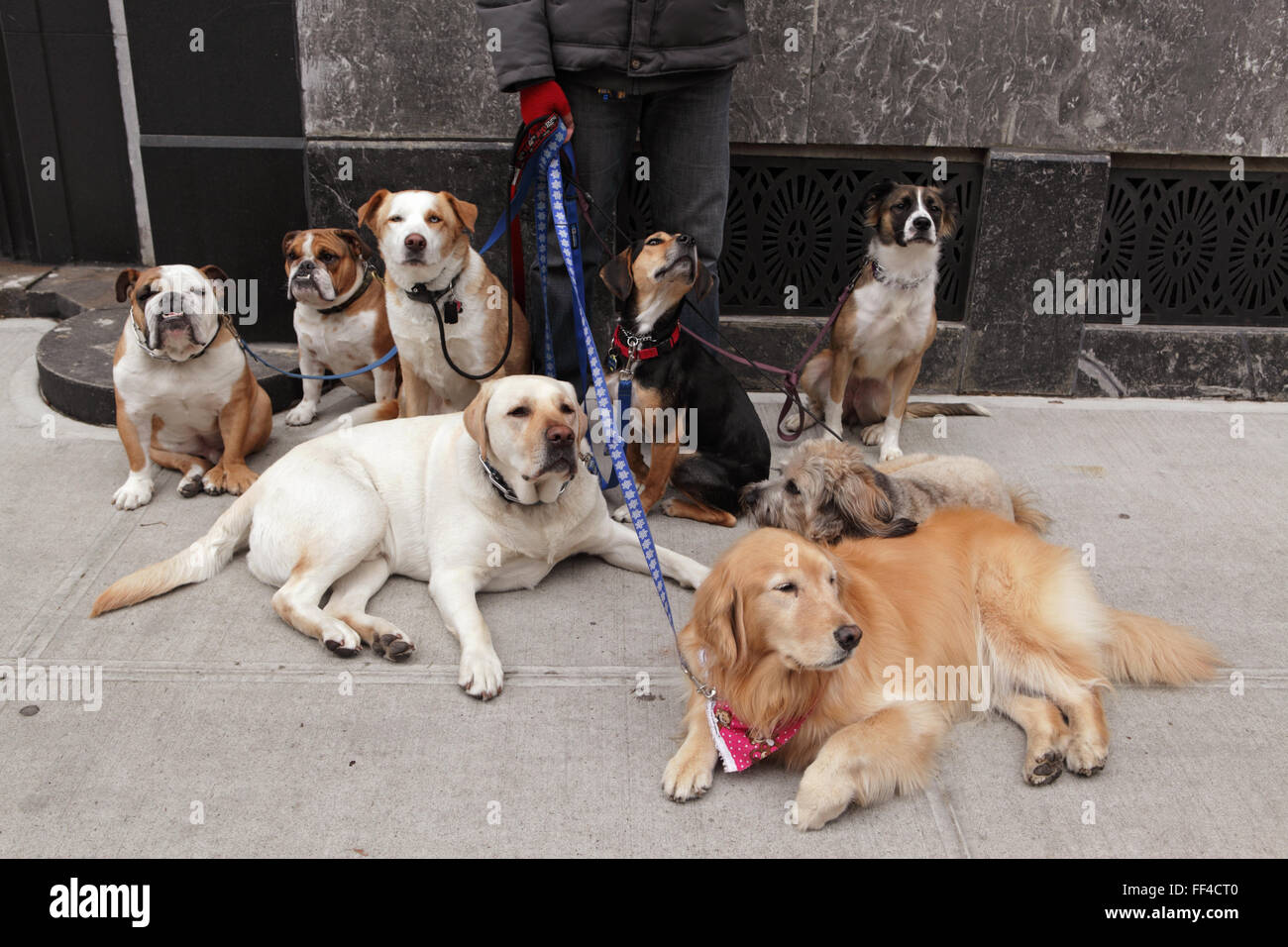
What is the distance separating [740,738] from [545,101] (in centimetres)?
278

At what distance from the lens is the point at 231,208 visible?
18.3 ft

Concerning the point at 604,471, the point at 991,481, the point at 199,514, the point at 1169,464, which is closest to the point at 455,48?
the point at 604,471

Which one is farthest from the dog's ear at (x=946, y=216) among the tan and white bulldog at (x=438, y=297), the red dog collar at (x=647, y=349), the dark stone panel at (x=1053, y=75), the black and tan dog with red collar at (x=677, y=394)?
the tan and white bulldog at (x=438, y=297)

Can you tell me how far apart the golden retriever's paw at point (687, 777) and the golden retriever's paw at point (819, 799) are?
0.88 feet

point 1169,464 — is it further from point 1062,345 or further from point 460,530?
point 460,530

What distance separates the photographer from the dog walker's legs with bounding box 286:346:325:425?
524 cm

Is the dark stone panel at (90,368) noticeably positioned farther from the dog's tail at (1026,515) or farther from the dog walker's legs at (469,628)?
the dog's tail at (1026,515)

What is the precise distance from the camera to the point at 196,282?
4320 mm

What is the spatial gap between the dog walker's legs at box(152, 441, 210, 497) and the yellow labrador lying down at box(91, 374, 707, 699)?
66cm

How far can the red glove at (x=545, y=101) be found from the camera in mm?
4305

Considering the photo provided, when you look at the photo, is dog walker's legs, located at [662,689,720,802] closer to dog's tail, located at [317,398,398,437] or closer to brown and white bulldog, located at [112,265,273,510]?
brown and white bulldog, located at [112,265,273,510]

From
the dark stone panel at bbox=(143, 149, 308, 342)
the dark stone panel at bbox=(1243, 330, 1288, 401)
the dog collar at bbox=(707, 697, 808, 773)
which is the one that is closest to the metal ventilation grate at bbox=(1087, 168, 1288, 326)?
the dark stone panel at bbox=(1243, 330, 1288, 401)

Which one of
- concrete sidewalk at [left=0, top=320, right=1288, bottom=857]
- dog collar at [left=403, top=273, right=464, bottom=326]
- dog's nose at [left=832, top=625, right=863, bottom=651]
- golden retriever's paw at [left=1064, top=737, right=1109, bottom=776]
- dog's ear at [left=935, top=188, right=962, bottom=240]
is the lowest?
concrete sidewalk at [left=0, top=320, right=1288, bottom=857]

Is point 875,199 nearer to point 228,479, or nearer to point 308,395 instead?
point 308,395
